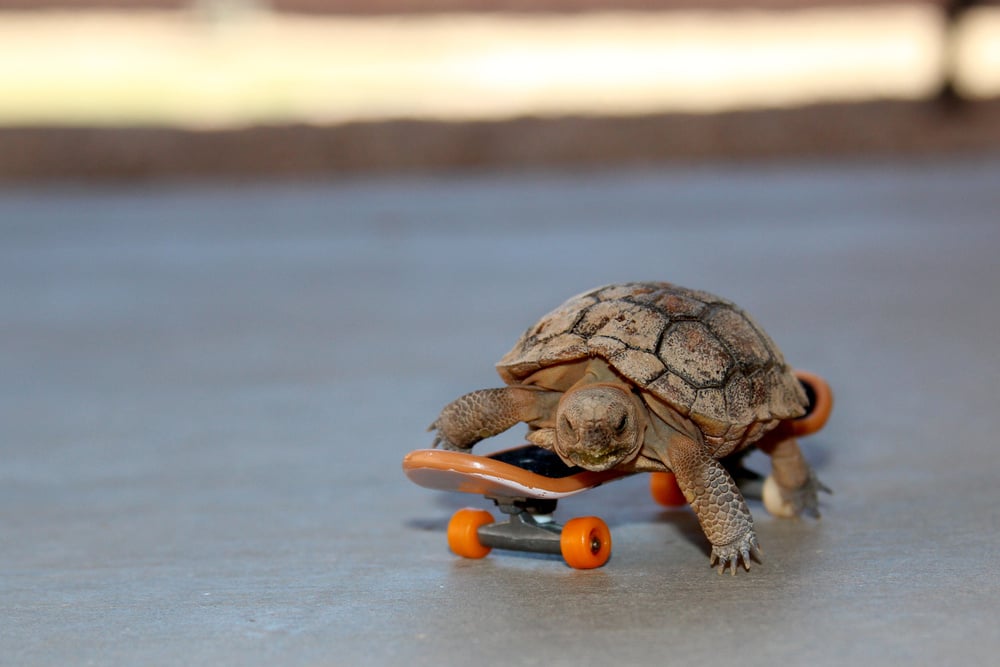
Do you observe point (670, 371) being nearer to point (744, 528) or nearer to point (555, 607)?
point (744, 528)

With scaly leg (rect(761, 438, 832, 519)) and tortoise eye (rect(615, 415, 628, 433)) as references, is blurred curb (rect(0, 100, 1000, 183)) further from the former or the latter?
tortoise eye (rect(615, 415, 628, 433))

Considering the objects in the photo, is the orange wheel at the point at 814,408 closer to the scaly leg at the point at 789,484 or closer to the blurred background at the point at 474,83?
the scaly leg at the point at 789,484

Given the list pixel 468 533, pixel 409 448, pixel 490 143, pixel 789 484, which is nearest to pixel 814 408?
pixel 789 484

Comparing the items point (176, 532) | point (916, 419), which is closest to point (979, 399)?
point (916, 419)

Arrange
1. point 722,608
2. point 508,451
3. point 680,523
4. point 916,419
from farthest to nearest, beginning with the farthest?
point 916,419 < point 680,523 < point 508,451 < point 722,608

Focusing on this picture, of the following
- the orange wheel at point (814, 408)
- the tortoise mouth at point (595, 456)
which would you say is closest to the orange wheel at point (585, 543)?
the tortoise mouth at point (595, 456)

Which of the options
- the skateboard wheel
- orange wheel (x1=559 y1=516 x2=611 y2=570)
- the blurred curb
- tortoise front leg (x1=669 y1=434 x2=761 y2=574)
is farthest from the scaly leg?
the blurred curb
